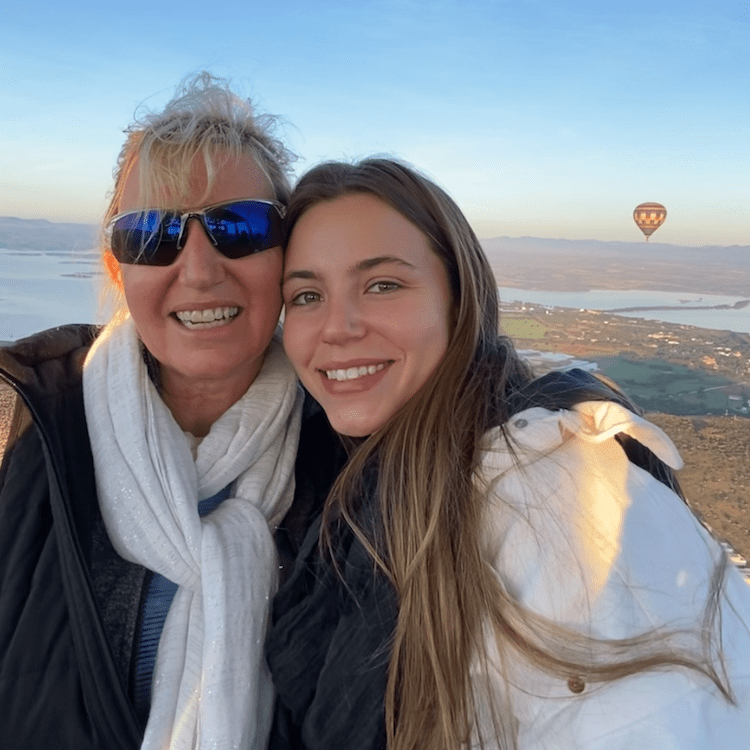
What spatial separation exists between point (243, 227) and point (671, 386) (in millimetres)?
25463

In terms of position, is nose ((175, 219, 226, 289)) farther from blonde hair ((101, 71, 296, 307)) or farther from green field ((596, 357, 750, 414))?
green field ((596, 357, 750, 414))

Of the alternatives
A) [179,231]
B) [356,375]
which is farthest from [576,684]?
[179,231]

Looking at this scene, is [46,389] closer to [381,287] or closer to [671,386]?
[381,287]

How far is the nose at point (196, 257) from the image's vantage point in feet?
5.86

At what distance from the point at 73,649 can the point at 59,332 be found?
95 cm

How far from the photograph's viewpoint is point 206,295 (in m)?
1.80

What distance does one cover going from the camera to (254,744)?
1.66 metres

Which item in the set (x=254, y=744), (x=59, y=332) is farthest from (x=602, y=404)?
(x=59, y=332)

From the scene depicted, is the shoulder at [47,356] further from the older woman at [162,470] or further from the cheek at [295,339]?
the cheek at [295,339]

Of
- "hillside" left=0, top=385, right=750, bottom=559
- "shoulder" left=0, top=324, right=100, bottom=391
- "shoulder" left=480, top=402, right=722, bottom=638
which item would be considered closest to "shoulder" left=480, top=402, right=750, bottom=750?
"shoulder" left=480, top=402, right=722, bottom=638

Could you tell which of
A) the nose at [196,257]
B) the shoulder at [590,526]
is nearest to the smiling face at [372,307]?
the nose at [196,257]

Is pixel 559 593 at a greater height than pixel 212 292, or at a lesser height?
lesser

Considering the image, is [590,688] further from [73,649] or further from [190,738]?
[73,649]

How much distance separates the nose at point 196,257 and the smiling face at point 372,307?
0.28m
